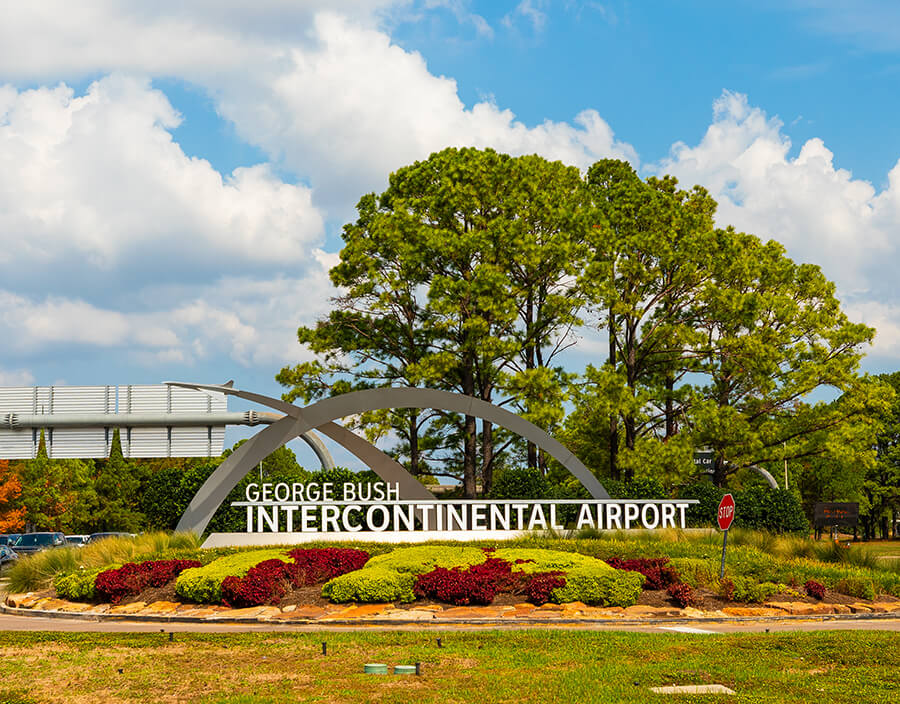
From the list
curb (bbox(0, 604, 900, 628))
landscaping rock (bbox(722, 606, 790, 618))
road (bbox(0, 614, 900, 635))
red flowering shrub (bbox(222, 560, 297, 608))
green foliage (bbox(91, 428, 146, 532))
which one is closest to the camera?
road (bbox(0, 614, 900, 635))

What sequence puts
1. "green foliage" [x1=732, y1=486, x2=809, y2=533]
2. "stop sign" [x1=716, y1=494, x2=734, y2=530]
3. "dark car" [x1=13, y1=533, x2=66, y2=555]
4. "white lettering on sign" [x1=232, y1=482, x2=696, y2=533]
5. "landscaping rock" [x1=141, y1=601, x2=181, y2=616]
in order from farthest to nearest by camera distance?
"dark car" [x1=13, y1=533, x2=66, y2=555]
"green foliage" [x1=732, y1=486, x2=809, y2=533]
"white lettering on sign" [x1=232, y1=482, x2=696, y2=533]
"stop sign" [x1=716, y1=494, x2=734, y2=530]
"landscaping rock" [x1=141, y1=601, x2=181, y2=616]

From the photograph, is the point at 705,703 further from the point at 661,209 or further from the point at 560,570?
the point at 661,209

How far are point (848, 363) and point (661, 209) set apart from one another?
10134mm

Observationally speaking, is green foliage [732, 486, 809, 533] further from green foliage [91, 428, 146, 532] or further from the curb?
green foliage [91, 428, 146, 532]

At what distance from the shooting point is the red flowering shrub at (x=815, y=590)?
1777 centimetres

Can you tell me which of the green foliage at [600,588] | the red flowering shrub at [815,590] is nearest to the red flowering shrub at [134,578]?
the green foliage at [600,588]

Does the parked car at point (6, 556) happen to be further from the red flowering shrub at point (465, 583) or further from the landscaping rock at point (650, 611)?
the landscaping rock at point (650, 611)

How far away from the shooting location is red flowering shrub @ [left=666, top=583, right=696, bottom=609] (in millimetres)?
16812

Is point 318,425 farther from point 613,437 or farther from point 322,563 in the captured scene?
point 613,437

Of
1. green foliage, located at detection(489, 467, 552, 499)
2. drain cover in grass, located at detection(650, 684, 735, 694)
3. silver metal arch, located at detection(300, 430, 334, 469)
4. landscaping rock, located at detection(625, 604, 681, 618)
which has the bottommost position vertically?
drain cover in grass, located at detection(650, 684, 735, 694)

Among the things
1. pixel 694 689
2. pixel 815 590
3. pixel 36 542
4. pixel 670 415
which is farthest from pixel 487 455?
pixel 694 689

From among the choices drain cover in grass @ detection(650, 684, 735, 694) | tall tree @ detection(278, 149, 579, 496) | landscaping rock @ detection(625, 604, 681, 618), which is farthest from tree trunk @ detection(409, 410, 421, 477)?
drain cover in grass @ detection(650, 684, 735, 694)

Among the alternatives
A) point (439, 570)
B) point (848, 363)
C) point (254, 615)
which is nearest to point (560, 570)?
point (439, 570)

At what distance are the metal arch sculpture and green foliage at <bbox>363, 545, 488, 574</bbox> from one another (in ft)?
33.1
